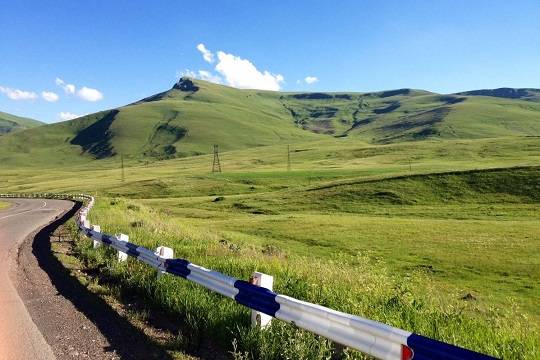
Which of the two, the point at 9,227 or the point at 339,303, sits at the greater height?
the point at 339,303

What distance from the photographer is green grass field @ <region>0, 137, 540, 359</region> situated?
25.8ft

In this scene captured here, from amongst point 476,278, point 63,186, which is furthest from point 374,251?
point 63,186

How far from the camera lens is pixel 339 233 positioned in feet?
123

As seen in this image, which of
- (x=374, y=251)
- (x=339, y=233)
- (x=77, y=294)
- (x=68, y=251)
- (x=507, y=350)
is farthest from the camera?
(x=339, y=233)

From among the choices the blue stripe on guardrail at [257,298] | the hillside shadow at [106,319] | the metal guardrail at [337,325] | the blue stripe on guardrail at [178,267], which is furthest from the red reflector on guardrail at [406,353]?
the blue stripe on guardrail at [178,267]

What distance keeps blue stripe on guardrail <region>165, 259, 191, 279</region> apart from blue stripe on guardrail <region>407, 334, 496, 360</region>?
569cm

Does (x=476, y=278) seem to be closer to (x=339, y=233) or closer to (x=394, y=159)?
(x=339, y=233)

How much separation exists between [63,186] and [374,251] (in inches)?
4797

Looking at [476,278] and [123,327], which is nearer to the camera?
[123,327]

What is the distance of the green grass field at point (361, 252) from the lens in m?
7.86

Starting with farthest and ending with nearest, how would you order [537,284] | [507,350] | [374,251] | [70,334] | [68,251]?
[374,251] < [537,284] < [68,251] < [70,334] < [507,350]

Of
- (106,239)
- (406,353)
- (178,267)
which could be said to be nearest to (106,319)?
(178,267)

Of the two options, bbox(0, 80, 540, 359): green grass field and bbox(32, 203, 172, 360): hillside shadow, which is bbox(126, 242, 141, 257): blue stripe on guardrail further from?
bbox(32, 203, 172, 360): hillside shadow

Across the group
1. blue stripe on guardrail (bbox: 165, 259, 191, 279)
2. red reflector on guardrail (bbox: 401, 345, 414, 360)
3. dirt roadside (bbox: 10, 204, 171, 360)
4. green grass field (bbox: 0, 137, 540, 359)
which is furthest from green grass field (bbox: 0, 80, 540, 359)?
red reflector on guardrail (bbox: 401, 345, 414, 360)
